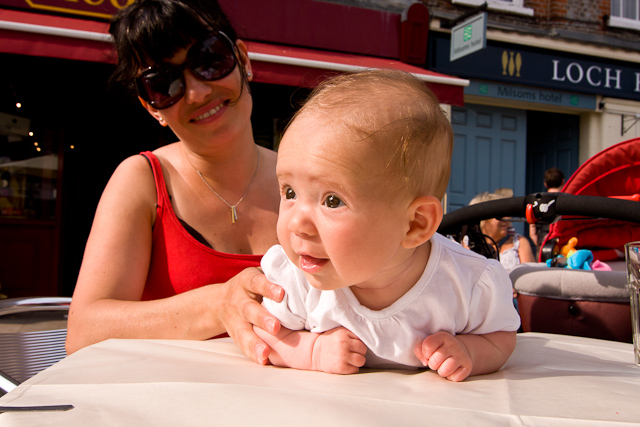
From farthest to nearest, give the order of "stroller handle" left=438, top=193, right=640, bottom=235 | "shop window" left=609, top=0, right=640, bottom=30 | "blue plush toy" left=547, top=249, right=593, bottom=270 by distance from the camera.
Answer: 1. "shop window" left=609, top=0, right=640, bottom=30
2. "blue plush toy" left=547, top=249, right=593, bottom=270
3. "stroller handle" left=438, top=193, right=640, bottom=235

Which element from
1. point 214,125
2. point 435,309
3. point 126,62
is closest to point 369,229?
point 435,309

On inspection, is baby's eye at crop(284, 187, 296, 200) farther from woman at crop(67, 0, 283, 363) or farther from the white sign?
the white sign

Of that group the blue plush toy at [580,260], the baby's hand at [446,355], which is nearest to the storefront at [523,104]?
the blue plush toy at [580,260]

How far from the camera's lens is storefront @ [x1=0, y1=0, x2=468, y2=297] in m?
4.54

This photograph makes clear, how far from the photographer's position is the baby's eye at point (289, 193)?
807 millimetres

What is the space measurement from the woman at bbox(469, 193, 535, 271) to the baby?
3343 millimetres

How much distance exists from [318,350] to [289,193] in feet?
0.89

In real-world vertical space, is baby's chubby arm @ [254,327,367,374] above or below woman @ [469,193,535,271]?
below

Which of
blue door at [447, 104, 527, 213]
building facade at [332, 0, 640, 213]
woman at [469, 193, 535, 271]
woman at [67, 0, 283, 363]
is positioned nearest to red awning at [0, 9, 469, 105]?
woman at [469, 193, 535, 271]

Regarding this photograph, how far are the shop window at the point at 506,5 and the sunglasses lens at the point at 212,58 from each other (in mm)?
6874

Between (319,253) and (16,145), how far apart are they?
241 inches

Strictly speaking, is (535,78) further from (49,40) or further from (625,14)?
(49,40)

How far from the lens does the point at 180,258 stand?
1.45 meters

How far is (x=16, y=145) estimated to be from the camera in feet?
18.5
